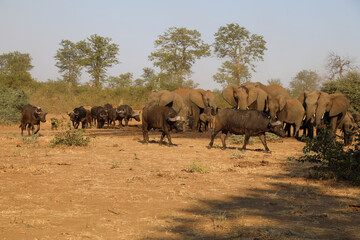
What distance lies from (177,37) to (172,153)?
3600 centimetres

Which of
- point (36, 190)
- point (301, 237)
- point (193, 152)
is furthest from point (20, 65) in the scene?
point (301, 237)

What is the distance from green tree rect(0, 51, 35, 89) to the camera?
1668 inches

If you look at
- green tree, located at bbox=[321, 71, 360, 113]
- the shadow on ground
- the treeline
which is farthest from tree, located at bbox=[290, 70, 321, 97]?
the shadow on ground

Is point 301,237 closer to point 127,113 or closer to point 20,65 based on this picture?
point 127,113

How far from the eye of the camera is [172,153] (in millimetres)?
12055

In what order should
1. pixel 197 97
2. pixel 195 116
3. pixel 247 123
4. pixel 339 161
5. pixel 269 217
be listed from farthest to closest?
pixel 197 97, pixel 195 116, pixel 247 123, pixel 339 161, pixel 269 217

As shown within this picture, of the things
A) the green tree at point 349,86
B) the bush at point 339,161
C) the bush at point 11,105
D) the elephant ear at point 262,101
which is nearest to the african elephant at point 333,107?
the elephant ear at point 262,101

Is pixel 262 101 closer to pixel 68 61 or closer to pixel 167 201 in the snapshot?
pixel 167 201

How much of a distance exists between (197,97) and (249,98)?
16.8 feet

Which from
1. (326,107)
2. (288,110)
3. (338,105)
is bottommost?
(288,110)

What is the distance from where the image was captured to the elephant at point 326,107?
1817 centimetres

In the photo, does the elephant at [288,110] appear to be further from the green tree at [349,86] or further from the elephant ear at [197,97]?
the green tree at [349,86]

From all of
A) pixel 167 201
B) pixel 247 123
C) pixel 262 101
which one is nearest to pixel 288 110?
pixel 262 101

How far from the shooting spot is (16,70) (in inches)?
2090
